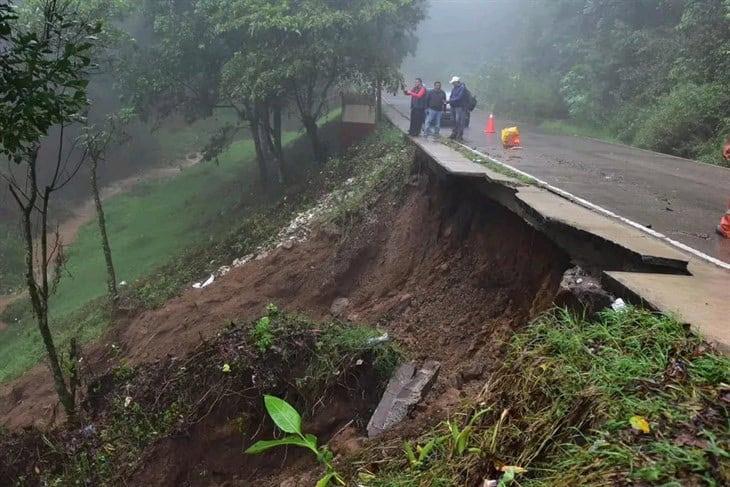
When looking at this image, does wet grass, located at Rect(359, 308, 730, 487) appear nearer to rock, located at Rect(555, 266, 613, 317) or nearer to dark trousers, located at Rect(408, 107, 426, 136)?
rock, located at Rect(555, 266, 613, 317)

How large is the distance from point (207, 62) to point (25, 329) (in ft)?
31.9

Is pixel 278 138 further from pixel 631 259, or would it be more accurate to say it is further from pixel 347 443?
pixel 631 259

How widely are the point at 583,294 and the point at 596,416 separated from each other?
5.93 ft

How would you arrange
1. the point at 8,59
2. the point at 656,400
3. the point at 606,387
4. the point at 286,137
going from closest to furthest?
the point at 656,400 → the point at 606,387 → the point at 8,59 → the point at 286,137

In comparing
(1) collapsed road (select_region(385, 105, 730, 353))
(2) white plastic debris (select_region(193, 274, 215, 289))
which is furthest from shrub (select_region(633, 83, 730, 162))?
(2) white plastic debris (select_region(193, 274, 215, 289))

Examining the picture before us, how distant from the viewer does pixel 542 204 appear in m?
6.31

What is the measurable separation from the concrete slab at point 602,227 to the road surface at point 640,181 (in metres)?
0.77

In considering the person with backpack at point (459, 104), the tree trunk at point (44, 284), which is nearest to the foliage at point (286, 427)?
the tree trunk at point (44, 284)

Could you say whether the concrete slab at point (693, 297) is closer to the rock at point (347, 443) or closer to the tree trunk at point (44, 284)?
the rock at point (347, 443)

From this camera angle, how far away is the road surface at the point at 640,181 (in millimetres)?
6699

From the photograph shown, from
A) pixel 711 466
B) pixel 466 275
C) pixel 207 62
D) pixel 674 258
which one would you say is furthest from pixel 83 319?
pixel 711 466

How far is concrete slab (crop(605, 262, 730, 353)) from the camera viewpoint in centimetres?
344

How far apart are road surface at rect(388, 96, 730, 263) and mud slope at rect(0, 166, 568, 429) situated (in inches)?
58.7

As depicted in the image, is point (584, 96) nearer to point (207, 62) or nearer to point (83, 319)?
point (207, 62)
